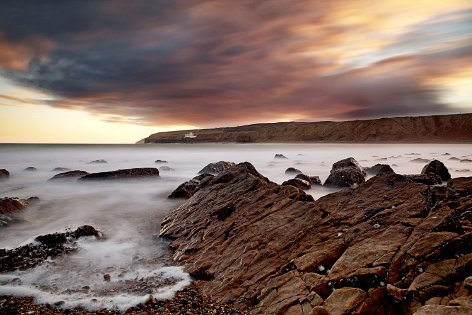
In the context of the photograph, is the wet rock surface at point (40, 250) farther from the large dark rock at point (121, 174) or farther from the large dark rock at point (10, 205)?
the large dark rock at point (121, 174)

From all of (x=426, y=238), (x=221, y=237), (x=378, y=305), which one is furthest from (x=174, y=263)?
(x=426, y=238)

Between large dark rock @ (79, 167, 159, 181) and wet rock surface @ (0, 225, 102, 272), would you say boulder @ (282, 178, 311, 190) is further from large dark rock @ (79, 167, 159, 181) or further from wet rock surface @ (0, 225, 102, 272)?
large dark rock @ (79, 167, 159, 181)

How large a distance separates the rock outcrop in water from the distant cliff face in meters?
118

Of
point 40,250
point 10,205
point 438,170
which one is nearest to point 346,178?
point 438,170

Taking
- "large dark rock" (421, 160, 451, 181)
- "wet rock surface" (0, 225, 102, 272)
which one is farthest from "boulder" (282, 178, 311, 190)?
"wet rock surface" (0, 225, 102, 272)

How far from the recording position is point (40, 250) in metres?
7.61

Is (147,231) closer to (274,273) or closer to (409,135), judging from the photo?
(274,273)

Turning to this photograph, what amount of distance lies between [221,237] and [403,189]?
383 cm

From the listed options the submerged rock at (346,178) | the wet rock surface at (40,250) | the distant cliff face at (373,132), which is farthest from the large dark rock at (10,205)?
the distant cliff face at (373,132)

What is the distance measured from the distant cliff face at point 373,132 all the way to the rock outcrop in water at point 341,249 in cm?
11773

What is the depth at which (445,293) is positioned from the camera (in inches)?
142

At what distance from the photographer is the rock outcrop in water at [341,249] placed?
3936 millimetres

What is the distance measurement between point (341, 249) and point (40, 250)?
22.2 feet

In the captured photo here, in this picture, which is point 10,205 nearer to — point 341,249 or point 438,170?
point 341,249
